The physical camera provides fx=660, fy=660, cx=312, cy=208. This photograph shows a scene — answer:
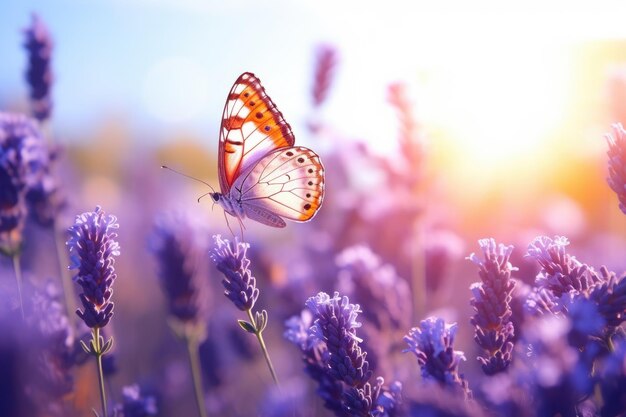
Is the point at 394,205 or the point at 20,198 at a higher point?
the point at 394,205

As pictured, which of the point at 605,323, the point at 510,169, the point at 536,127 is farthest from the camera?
Result: the point at 510,169

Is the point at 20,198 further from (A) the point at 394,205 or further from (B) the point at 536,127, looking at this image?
(B) the point at 536,127

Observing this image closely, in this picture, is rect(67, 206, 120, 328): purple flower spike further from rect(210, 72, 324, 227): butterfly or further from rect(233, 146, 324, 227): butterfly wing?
rect(233, 146, 324, 227): butterfly wing

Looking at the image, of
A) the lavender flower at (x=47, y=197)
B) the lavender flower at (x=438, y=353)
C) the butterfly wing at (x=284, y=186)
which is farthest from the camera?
the lavender flower at (x=47, y=197)

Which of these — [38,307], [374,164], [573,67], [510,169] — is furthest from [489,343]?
[510,169]

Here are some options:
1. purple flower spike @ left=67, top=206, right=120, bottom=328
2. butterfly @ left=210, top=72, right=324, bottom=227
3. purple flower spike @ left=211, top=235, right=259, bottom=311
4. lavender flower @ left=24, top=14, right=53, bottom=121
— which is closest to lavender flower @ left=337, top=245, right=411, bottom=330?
butterfly @ left=210, top=72, right=324, bottom=227

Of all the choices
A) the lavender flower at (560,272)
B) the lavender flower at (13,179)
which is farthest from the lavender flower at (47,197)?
the lavender flower at (560,272)

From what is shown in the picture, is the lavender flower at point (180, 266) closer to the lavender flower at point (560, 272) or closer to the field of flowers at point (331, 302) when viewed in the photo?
the field of flowers at point (331, 302)

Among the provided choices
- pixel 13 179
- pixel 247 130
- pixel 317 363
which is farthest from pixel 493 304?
pixel 13 179
